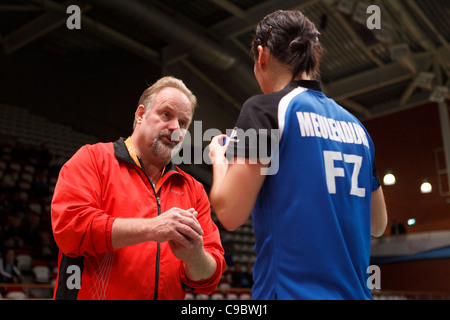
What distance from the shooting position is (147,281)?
1.58m

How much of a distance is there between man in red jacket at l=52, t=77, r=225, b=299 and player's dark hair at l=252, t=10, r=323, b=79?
0.55 m

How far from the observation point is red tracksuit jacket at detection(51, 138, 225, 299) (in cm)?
142

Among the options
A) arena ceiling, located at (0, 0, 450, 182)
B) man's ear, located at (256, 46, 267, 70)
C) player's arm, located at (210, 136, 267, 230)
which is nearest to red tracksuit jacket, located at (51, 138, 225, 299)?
player's arm, located at (210, 136, 267, 230)

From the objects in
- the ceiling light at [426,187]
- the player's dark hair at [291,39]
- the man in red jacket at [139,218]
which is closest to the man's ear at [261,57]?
the player's dark hair at [291,39]

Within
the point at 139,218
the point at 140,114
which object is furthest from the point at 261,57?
the point at 140,114

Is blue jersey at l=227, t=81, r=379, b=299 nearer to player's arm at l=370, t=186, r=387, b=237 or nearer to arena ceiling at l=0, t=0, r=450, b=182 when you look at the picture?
player's arm at l=370, t=186, r=387, b=237

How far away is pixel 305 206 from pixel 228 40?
10221 millimetres

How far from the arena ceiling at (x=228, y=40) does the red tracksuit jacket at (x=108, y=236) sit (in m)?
7.09

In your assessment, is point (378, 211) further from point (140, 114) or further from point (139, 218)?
point (140, 114)

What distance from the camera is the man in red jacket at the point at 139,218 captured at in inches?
55.2

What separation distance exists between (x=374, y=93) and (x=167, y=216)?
12.7 meters

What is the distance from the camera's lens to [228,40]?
10.8 metres
